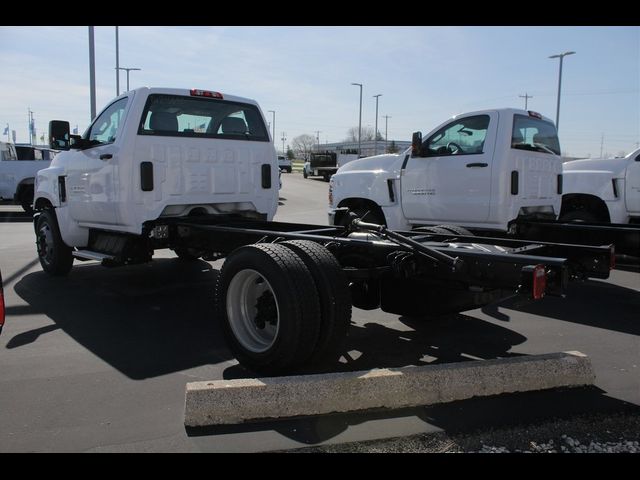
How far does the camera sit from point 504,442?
9.96ft

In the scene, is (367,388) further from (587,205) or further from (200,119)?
(587,205)

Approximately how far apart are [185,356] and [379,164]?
475 centimetres

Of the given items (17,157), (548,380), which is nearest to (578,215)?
(548,380)

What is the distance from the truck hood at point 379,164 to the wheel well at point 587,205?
141 inches

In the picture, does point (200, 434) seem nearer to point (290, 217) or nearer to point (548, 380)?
point (548, 380)

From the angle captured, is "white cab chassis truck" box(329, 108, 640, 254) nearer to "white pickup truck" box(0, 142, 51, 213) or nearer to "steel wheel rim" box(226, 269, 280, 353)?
"steel wheel rim" box(226, 269, 280, 353)

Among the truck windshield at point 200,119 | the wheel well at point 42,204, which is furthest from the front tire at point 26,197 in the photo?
the truck windshield at point 200,119

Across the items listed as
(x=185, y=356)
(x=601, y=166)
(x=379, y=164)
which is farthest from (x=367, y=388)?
(x=601, y=166)

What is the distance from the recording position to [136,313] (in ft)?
19.0

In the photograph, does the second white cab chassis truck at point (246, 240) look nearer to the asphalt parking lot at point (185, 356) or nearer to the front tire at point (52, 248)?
the front tire at point (52, 248)

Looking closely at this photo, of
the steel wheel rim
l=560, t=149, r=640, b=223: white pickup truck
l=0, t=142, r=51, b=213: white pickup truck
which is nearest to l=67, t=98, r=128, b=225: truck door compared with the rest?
the steel wheel rim

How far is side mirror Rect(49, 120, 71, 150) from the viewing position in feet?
21.9

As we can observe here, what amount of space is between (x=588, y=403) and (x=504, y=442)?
35.5 inches
